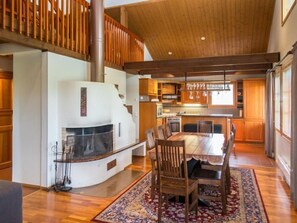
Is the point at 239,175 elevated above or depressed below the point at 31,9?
below

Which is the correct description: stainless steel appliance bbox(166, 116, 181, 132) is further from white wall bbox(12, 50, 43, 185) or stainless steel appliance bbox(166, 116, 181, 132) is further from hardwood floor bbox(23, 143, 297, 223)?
white wall bbox(12, 50, 43, 185)

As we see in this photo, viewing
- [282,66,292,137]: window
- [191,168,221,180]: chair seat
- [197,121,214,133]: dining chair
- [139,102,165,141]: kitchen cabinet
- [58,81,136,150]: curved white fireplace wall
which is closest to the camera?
[191,168,221,180]: chair seat

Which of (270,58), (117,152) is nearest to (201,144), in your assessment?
(117,152)

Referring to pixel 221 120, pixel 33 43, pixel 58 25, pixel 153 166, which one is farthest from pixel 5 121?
pixel 221 120

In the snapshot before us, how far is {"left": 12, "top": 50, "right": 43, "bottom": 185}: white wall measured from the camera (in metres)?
4.17

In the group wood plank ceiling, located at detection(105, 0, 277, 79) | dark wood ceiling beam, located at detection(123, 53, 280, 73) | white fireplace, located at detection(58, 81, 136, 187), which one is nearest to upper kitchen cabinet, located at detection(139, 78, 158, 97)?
wood plank ceiling, located at detection(105, 0, 277, 79)

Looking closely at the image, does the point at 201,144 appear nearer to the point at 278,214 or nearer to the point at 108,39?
the point at 278,214

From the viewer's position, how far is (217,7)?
6.56 meters

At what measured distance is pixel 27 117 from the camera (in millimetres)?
4262

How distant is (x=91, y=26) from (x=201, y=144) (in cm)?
331

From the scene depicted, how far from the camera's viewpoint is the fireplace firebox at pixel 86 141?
14.2 feet

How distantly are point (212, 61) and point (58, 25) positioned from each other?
355cm

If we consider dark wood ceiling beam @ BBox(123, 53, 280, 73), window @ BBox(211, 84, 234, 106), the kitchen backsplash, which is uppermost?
dark wood ceiling beam @ BBox(123, 53, 280, 73)

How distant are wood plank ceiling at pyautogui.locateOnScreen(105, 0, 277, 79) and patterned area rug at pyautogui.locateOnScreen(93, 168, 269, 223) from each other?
3.79 m
